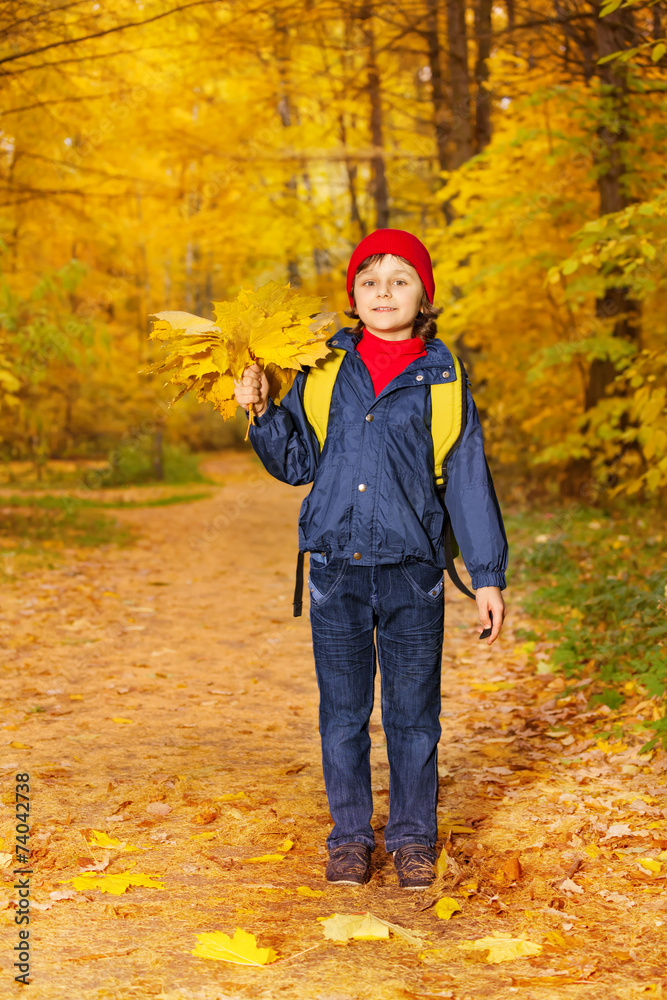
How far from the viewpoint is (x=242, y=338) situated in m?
2.92

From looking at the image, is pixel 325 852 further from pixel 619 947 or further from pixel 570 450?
pixel 570 450

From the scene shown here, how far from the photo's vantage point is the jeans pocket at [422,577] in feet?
9.71

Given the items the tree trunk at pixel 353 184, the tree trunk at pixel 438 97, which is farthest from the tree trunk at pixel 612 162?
the tree trunk at pixel 353 184

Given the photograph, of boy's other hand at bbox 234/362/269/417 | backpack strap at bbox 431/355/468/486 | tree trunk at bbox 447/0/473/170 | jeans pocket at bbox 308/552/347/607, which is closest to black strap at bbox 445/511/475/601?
backpack strap at bbox 431/355/468/486

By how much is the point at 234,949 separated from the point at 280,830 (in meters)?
0.89

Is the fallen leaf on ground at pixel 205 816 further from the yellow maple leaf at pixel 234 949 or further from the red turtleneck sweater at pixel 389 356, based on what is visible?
the red turtleneck sweater at pixel 389 356

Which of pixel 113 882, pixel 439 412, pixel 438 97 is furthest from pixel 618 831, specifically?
pixel 438 97

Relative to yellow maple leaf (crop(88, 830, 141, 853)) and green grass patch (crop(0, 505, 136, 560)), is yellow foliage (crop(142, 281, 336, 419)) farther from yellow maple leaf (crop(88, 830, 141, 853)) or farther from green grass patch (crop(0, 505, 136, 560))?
green grass patch (crop(0, 505, 136, 560))

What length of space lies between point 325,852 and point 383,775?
0.88m

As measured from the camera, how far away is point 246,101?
49.1 ft

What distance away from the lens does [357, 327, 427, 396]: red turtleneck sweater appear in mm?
3072

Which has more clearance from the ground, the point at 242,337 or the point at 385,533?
the point at 242,337

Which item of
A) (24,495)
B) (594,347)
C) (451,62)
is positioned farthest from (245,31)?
(24,495)

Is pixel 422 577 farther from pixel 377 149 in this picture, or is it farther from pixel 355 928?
pixel 377 149
